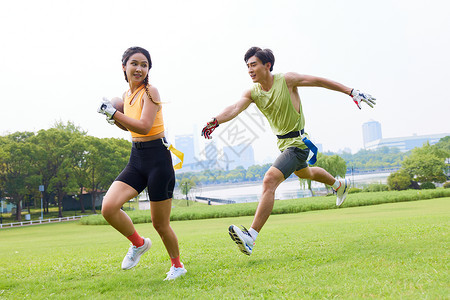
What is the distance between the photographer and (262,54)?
510cm

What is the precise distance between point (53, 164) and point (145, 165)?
43.8 metres

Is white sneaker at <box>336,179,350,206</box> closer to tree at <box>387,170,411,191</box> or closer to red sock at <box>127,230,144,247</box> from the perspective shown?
red sock at <box>127,230,144,247</box>

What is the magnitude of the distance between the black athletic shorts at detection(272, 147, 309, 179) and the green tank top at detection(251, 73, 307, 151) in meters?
0.08

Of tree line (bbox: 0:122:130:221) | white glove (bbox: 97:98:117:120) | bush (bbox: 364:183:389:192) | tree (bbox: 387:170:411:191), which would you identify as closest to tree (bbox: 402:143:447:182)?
tree (bbox: 387:170:411:191)

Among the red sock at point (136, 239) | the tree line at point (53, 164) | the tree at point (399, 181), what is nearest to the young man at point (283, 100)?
the red sock at point (136, 239)

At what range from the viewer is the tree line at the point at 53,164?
132 feet

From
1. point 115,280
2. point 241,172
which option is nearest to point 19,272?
point 115,280

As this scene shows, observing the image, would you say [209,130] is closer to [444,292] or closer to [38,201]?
[444,292]

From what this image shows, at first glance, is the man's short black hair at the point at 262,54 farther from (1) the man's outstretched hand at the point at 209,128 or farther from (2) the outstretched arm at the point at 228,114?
(1) the man's outstretched hand at the point at 209,128

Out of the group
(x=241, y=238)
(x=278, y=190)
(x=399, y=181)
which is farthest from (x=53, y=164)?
Answer: (x=278, y=190)

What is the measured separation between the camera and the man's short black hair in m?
5.11

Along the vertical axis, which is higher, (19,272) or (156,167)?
(156,167)

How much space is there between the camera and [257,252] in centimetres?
561

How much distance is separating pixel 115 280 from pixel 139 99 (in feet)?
6.88
